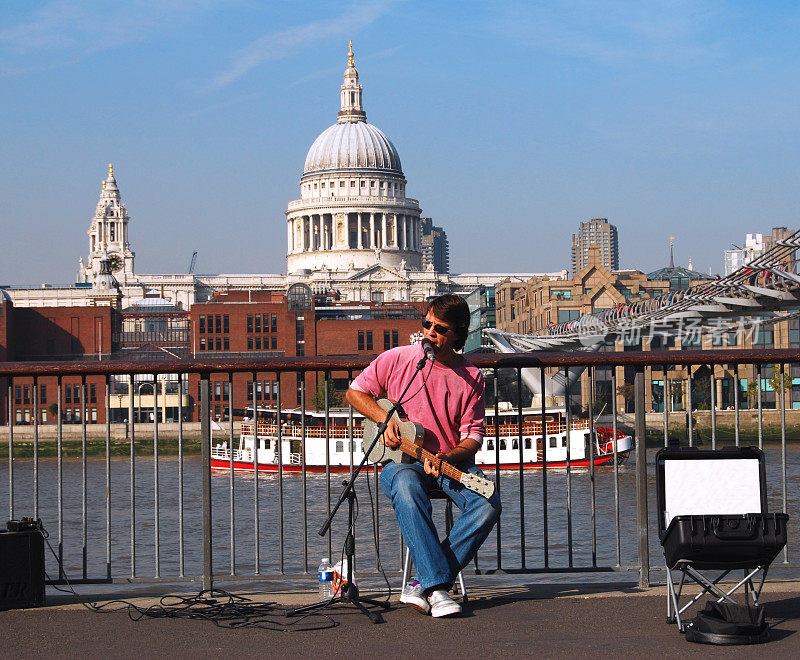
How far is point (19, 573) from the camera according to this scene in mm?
5309

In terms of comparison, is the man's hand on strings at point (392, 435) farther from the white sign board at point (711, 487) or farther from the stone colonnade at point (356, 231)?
the stone colonnade at point (356, 231)

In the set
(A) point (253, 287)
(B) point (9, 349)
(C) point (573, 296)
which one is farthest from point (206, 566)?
(A) point (253, 287)

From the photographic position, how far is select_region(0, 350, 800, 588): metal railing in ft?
19.1

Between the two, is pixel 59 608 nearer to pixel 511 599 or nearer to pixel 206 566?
pixel 206 566

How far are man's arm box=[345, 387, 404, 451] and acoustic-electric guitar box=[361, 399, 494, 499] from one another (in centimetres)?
3

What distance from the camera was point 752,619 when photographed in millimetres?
4641

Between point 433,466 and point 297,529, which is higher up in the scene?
point 433,466

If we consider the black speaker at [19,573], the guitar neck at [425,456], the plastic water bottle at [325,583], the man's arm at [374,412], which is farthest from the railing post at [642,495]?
the black speaker at [19,573]

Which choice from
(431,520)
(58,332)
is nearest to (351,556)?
(431,520)

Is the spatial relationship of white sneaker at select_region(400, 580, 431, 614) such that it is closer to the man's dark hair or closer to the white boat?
the man's dark hair

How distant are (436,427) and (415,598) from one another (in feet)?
2.39

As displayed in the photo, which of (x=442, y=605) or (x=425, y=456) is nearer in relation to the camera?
(x=442, y=605)

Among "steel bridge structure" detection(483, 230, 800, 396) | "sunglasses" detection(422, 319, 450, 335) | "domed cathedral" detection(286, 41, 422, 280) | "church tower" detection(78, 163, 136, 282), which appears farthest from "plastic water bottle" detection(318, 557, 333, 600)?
"church tower" detection(78, 163, 136, 282)

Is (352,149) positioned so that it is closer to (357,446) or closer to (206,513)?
(357,446)
